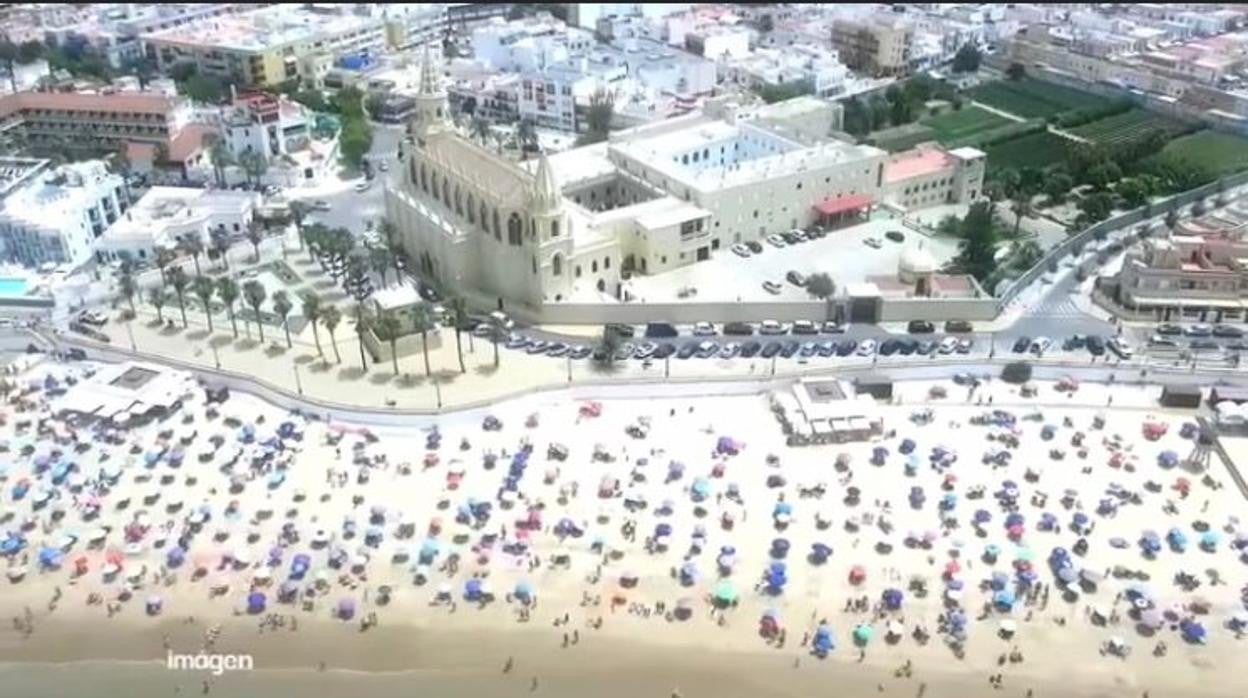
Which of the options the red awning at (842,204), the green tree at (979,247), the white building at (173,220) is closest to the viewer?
the green tree at (979,247)

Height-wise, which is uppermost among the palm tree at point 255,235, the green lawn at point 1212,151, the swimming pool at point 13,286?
the palm tree at point 255,235

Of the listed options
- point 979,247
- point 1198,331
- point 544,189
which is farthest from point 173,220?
point 1198,331

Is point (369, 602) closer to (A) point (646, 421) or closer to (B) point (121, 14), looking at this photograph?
(A) point (646, 421)

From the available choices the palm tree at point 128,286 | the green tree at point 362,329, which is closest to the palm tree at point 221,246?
the palm tree at point 128,286

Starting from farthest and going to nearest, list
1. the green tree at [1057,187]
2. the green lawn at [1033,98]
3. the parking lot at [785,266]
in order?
the green lawn at [1033,98], the green tree at [1057,187], the parking lot at [785,266]

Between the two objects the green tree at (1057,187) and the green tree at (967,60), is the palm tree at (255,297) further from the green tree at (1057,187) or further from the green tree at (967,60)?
the green tree at (967,60)

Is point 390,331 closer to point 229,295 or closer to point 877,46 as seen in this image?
point 229,295
